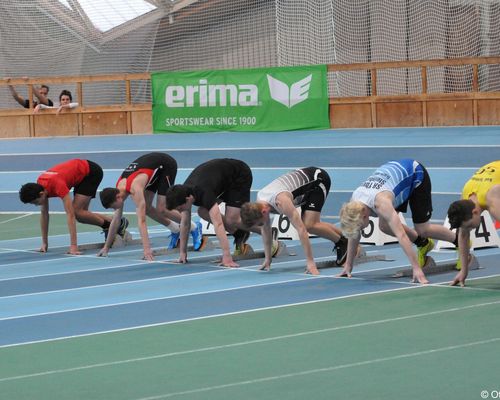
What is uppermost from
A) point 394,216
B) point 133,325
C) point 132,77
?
point 132,77

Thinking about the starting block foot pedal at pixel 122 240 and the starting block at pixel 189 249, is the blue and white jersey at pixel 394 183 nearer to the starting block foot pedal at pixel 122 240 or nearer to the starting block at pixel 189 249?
the starting block at pixel 189 249

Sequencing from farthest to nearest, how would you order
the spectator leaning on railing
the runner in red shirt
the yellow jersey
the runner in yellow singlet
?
the spectator leaning on railing < the runner in red shirt < the yellow jersey < the runner in yellow singlet

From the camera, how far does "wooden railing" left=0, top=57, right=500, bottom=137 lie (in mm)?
21094

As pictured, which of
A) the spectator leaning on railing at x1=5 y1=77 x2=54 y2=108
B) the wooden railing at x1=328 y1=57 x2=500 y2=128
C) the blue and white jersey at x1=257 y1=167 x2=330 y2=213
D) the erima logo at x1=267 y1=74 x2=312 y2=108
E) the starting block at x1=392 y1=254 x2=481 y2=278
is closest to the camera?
the starting block at x1=392 y1=254 x2=481 y2=278

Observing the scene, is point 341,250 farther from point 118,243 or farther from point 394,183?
point 118,243

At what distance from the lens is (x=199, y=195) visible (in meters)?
11.5

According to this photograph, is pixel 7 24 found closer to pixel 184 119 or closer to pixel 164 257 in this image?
pixel 184 119

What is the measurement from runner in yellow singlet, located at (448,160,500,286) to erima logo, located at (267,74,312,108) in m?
12.4

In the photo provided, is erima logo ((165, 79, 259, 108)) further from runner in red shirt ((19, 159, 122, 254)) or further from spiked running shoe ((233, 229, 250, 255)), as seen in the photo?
spiked running shoe ((233, 229, 250, 255))

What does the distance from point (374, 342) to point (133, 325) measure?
2024 mm

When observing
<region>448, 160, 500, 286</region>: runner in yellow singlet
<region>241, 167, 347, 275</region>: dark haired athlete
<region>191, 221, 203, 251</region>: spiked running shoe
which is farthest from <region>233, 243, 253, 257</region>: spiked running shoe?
<region>448, 160, 500, 286</region>: runner in yellow singlet

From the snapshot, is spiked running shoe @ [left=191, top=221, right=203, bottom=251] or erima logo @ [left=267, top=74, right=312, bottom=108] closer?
spiked running shoe @ [left=191, top=221, right=203, bottom=251]

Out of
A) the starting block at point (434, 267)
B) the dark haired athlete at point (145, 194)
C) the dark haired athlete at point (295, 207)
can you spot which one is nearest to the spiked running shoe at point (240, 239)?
the dark haired athlete at point (295, 207)

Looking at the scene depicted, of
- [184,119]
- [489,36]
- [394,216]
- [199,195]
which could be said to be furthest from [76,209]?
[489,36]
